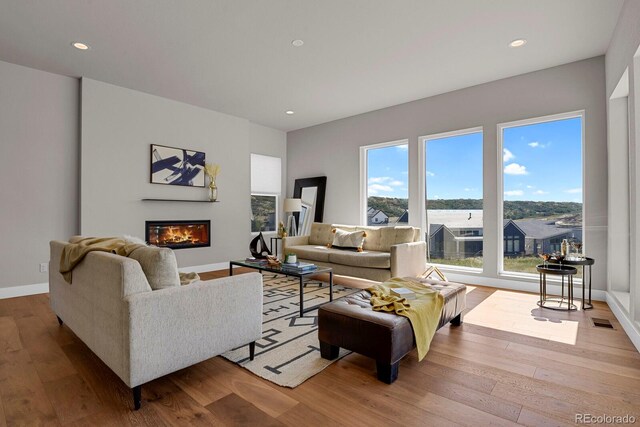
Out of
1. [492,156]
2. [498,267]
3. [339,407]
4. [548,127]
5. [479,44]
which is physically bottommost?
[339,407]

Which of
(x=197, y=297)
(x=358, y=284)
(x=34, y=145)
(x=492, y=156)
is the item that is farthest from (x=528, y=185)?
(x=34, y=145)

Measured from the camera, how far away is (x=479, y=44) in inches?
142

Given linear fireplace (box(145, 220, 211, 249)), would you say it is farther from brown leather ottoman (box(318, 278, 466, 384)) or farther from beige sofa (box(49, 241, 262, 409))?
brown leather ottoman (box(318, 278, 466, 384))

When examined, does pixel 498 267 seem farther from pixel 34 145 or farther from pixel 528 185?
pixel 34 145

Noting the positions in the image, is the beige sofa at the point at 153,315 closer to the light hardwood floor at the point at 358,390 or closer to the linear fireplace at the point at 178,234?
the light hardwood floor at the point at 358,390

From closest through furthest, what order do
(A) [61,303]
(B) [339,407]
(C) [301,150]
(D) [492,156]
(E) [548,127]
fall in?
1. (B) [339,407]
2. (A) [61,303]
3. (E) [548,127]
4. (D) [492,156]
5. (C) [301,150]

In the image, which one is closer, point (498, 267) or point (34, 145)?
point (34, 145)

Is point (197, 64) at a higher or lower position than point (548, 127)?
higher

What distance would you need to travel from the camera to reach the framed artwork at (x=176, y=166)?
5.22 meters

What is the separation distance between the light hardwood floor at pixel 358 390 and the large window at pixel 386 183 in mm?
3305

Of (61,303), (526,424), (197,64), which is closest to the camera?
(526,424)

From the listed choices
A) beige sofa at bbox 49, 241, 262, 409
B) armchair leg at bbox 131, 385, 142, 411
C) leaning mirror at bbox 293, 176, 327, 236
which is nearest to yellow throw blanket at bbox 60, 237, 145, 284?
beige sofa at bbox 49, 241, 262, 409

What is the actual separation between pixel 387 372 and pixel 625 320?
7.88 feet

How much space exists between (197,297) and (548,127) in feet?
15.3
